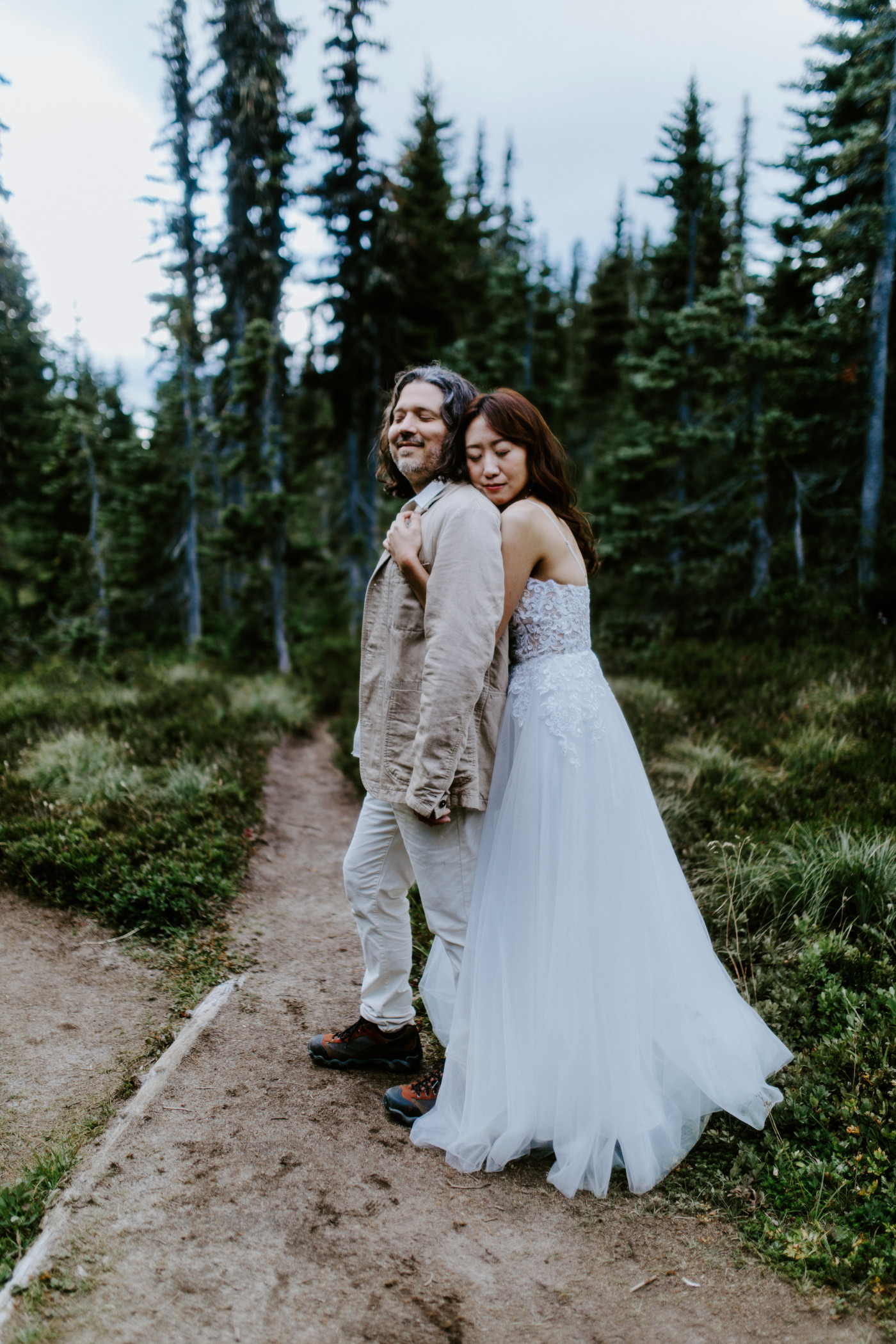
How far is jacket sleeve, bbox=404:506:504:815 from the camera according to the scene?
2.65 m

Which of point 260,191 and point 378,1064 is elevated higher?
point 260,191

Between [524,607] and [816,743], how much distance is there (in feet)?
15.0

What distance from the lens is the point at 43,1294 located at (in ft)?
6.95

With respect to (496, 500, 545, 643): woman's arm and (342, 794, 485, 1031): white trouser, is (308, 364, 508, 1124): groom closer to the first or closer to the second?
(342, 794, 485, 1031): white trouser

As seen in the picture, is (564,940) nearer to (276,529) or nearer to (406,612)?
(406,612)

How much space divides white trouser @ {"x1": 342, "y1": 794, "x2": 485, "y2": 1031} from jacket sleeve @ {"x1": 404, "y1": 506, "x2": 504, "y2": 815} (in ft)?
0.97

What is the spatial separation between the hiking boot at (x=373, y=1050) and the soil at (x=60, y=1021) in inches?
35.9

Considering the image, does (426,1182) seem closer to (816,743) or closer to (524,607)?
(524,607)

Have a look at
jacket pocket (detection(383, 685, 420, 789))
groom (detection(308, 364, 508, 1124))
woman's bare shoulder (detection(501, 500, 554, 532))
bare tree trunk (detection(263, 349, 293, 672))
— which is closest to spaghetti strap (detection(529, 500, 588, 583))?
woman's bare shoulder (detection(501, 500, 554, 532))

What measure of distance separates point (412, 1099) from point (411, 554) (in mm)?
2214

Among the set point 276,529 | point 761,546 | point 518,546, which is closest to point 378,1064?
point 518,546

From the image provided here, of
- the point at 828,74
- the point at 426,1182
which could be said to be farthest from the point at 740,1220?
the point at 828,74

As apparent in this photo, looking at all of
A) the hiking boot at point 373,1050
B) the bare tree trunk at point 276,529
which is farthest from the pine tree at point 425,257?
the hiking boot at point 373,1050

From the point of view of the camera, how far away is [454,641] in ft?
8.68
